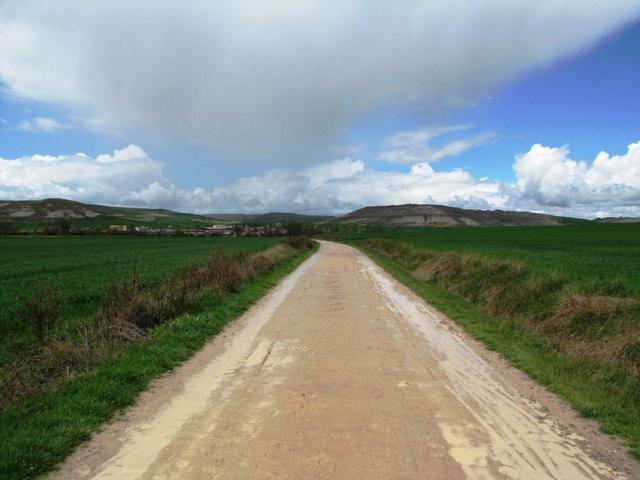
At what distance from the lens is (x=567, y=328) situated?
975 cm

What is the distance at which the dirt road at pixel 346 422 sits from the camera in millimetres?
4074

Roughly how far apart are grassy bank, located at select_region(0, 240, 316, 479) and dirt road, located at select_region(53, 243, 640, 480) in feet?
0.80

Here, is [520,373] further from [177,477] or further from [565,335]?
[177,477]

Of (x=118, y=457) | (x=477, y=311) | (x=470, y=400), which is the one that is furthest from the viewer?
(x=477, y=311)

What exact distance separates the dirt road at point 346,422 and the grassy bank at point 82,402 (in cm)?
24

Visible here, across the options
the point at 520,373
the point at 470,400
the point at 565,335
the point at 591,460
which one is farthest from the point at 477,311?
the point at 591,460

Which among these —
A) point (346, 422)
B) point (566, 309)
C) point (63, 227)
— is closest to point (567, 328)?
point (566, 309)

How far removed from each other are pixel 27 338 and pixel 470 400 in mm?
9626

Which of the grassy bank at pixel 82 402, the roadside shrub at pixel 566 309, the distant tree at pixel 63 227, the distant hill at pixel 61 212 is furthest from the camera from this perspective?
the distant hill at pixel 61 212

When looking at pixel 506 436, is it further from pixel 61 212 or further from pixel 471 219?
pixel 61 212

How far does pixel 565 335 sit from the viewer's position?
9.50 metres

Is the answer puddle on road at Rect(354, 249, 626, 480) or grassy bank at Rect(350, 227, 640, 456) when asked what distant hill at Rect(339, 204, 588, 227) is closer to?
grassy bank at Rect(350, 227, 640, 456)

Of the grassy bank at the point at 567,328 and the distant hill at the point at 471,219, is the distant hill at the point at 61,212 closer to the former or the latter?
the distant hill at the point at 471,219

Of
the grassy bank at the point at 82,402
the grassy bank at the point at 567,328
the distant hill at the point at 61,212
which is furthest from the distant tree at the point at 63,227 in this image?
the grassy bank at the point at 82,402
